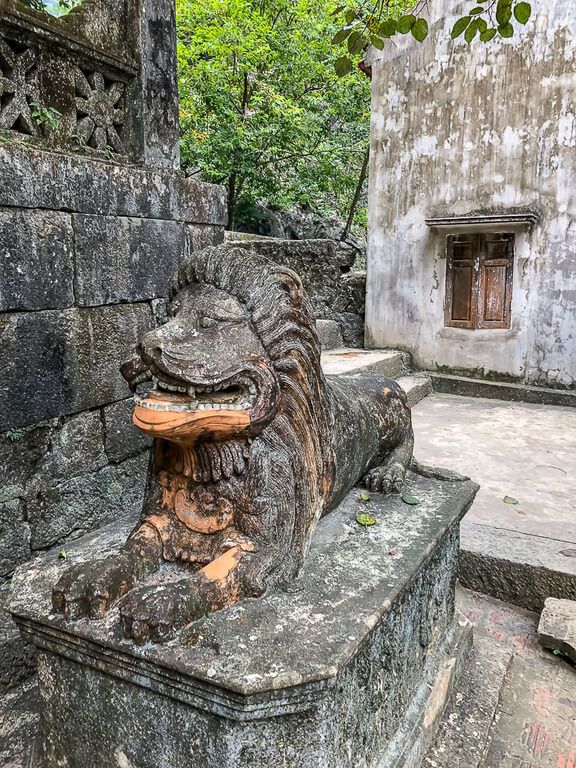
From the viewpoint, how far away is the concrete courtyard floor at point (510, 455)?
391cm

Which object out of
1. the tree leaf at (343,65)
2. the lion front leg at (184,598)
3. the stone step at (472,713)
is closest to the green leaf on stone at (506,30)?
the tree leaf at (343,65)

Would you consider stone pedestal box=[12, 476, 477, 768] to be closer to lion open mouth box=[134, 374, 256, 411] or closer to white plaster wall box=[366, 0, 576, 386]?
lion open mouth box=[134, 374, 256, 411]

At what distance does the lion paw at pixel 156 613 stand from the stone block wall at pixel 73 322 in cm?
119

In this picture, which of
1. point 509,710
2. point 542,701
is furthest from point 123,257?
point 542,701

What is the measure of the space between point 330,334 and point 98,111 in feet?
20.3

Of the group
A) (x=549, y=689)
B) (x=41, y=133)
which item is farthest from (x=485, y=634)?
(x=41, y=133)

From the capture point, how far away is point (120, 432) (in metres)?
2.93

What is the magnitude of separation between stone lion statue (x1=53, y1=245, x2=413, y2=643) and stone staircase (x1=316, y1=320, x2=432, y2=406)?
192 inches

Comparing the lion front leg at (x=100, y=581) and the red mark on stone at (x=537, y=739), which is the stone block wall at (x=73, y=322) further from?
the red mark on stone at (x=537, y=739)

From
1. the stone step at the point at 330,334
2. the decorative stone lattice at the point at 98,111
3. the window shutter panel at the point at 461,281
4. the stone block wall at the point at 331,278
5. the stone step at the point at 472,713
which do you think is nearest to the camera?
the stone step at the point at 472,713

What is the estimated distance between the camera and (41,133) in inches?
103

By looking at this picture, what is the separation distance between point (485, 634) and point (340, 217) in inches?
515

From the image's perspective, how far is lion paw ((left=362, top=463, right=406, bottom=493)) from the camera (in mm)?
2502

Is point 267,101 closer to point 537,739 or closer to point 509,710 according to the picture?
point 509,710
